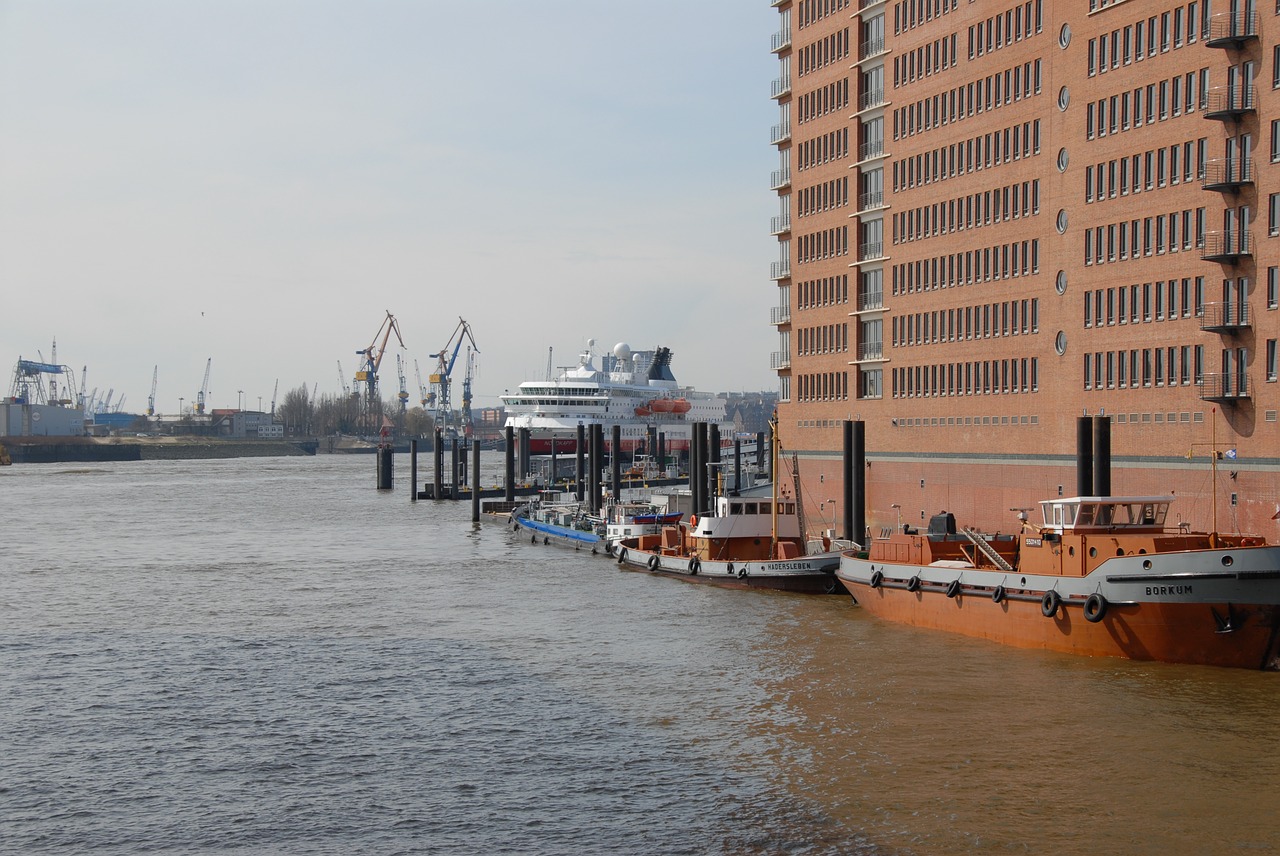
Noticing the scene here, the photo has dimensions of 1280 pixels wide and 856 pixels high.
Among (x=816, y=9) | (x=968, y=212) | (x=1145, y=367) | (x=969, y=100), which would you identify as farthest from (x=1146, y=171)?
(x=816, y=9)

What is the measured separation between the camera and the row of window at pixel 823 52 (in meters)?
92.0

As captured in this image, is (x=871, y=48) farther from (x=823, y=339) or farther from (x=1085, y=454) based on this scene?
(x=1085, y=454)

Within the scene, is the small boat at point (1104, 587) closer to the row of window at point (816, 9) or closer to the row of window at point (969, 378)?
the row of window at point (969, 378)

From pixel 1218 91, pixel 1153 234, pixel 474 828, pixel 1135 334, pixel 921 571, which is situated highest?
pixel 1218 91

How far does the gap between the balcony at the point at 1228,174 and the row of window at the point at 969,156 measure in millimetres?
13483

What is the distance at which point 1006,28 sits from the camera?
7744cm

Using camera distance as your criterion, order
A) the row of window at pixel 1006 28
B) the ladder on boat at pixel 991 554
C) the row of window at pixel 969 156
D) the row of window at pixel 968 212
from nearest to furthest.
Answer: the ladder on boat at pixel 991 554 → the row of window at pixel 1006 28 → the row of window at pixel 969 156 → the row of window at pixel 968 212

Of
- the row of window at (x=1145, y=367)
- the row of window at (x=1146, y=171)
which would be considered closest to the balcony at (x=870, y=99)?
the row of window at (x=1146, y=171)

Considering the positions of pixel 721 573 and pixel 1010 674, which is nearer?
pixel 1010 674

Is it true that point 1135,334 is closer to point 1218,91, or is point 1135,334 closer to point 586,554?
point 1218,91

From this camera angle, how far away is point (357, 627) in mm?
53125

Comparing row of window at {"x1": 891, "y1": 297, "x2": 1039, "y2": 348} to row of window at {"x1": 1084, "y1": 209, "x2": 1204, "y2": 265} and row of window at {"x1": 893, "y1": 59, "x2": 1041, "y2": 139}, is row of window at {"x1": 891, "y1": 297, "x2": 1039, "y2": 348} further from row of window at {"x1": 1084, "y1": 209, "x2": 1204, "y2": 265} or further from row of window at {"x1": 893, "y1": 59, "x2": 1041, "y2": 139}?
row of window at {"x1": 893, "y1": 59, "x2": 1041, "y2": 139}

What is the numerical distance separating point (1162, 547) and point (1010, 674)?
6041 millimetres

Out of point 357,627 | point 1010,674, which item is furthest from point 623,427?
point 1010,674
